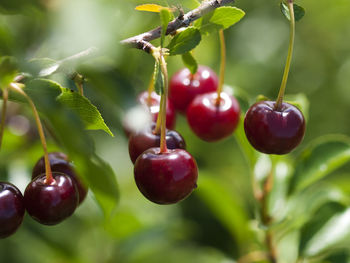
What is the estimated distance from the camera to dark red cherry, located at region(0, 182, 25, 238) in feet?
5.67

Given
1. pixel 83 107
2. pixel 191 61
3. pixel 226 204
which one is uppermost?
pixel 83 107

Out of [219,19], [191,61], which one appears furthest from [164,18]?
[191,61]

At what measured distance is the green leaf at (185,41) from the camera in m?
1.78

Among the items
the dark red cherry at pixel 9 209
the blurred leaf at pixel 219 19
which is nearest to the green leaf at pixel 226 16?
the blurred leaf at pixel 219 19

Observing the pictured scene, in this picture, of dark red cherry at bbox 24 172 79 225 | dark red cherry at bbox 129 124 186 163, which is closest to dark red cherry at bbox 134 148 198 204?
dark red cherry at bbox 129 124 186 163

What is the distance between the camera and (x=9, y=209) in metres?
1.75

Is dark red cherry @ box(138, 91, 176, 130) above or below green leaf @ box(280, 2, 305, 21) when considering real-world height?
below

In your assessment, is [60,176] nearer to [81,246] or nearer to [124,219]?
[124,219]

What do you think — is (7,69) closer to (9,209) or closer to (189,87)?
(9,209)

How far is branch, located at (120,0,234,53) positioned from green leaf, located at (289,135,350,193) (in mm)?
923

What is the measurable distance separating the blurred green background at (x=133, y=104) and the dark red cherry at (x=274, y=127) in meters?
0.43

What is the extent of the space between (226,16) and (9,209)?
2.98ft

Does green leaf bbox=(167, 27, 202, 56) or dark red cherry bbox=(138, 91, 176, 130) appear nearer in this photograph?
green leaf bbox=(167, 27, 202, 56)

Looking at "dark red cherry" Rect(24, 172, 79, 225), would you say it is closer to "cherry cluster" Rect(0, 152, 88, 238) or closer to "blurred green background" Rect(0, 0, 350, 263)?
"cherry cluster" Rect(0, 152, 88, 238)
